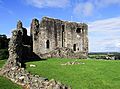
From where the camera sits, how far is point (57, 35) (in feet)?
209

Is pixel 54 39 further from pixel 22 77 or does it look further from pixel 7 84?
pixel 7 84

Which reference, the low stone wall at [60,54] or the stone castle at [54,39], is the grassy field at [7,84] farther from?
the low stone wall at [60,54]

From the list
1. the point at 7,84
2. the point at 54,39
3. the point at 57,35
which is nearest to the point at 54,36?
the point at 54,39

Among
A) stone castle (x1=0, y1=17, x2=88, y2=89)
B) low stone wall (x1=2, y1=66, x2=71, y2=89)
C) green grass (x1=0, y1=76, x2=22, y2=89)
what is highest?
stone castle (x1=0, y1=17, x2=88, y2=89)

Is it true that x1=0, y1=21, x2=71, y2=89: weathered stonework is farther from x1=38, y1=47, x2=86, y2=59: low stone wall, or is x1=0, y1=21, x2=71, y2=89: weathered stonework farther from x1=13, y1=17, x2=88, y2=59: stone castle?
x1=13, y1=17, x2=88, y2=59: stone castle

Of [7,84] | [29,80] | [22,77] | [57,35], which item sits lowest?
[7,84]

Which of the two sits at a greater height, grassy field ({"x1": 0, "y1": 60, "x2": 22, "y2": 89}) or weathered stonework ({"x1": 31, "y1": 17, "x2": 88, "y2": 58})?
weathered stonework ({"x1": 31, "y1": 17, "x2": 88, "y2": 58})

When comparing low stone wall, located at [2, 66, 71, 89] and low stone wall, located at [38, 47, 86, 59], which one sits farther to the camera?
low stone wall, located at [38, 47, 86, 59]

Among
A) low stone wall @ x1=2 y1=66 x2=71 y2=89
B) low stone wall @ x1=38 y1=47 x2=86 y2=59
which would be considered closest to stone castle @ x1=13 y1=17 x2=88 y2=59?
low stone wall @ x1=38 y1=47 x2=86 y2=59

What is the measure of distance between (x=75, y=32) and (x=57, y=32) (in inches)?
189

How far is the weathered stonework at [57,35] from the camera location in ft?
201

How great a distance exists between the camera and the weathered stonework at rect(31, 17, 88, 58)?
201 feet

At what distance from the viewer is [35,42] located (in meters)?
61.9

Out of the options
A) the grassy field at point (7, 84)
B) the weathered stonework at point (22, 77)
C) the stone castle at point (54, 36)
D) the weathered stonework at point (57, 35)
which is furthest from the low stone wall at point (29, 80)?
the weathered stonework at point (57, 35)
